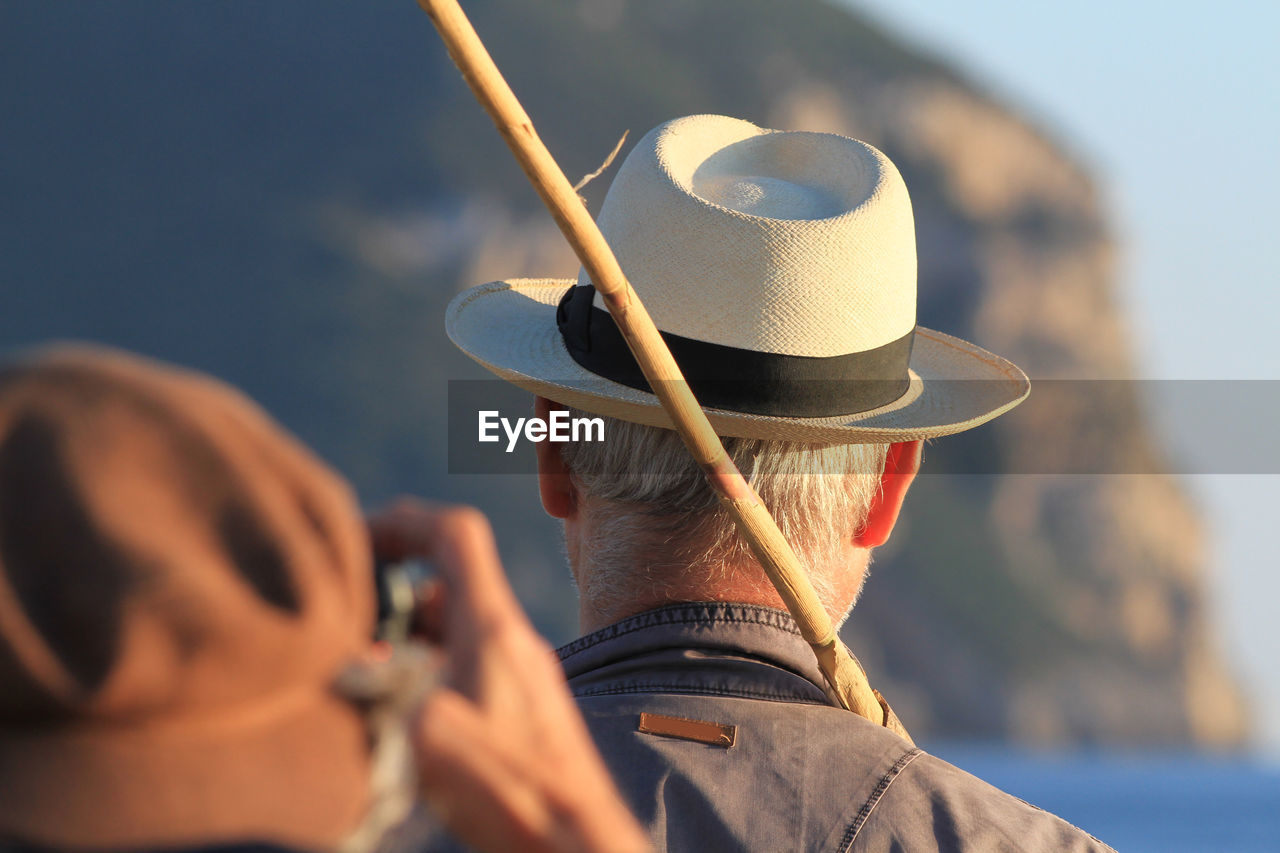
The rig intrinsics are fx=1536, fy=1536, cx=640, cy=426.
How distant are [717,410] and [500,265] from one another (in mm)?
71404

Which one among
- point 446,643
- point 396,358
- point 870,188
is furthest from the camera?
point 396,358

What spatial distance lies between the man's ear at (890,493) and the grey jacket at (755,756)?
28 cm

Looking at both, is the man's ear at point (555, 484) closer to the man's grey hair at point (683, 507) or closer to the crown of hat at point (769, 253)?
the man's grey hair at point (683, 507)

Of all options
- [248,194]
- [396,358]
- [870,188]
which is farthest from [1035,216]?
[870,188]

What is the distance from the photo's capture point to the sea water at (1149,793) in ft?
150

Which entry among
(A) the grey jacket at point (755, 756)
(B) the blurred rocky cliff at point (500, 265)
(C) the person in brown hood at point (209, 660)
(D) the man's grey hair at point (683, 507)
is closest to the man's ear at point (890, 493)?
(D) the man's grey hair at point (683, 507)

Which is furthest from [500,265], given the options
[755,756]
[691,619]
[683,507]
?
[755,756]

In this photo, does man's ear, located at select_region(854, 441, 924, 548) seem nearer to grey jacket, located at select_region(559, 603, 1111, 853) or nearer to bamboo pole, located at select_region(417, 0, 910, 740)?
bamboo pole, located at select_region(417, 0, 910, 740)

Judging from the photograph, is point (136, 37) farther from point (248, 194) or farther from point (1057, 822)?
point (1057, 822)

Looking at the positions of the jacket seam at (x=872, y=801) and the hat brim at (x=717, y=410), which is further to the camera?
the hat brim at (x=717, y=410)

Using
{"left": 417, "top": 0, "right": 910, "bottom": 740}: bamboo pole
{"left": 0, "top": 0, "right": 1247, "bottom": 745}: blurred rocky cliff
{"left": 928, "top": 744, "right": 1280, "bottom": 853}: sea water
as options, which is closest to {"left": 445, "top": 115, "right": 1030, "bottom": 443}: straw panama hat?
{"left": 417, "top": 0, "right": 910, "bottom": 740}: bamboo pole

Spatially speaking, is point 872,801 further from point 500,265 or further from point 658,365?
point 500,265

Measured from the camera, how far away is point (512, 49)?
83312mm

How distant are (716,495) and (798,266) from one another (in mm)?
478
